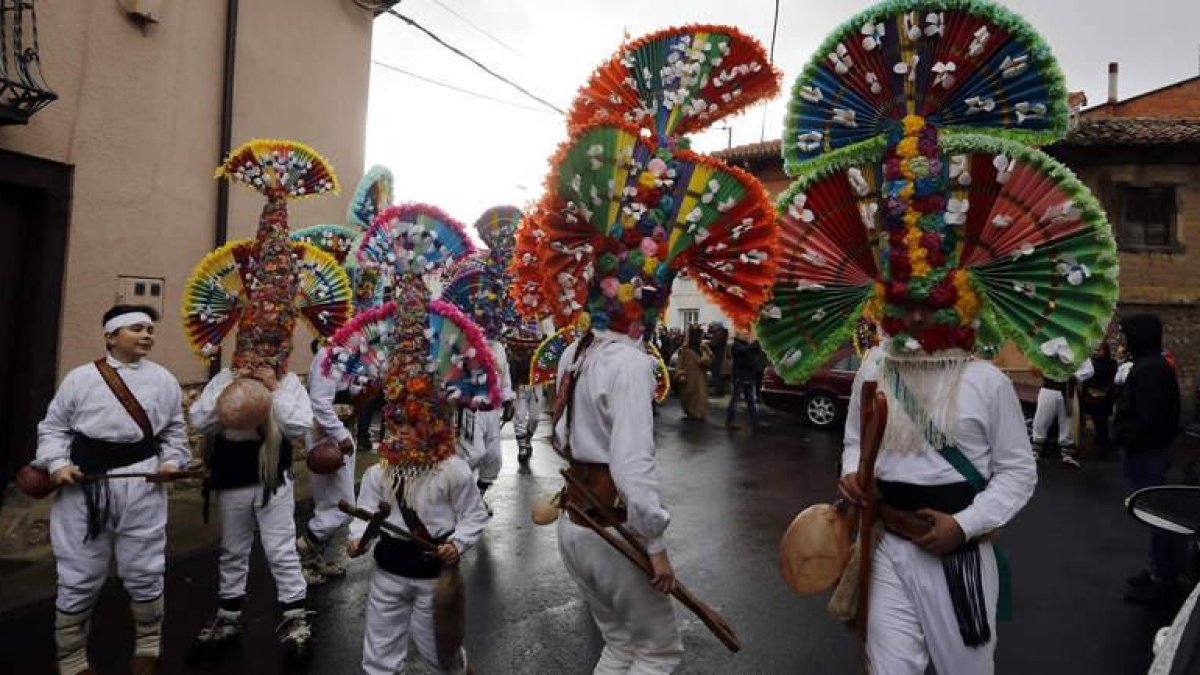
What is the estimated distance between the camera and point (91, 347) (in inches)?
251

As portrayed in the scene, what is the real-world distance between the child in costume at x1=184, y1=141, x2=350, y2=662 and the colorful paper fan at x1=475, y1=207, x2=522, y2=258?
3.36 meters

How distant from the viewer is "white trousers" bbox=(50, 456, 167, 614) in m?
3.71

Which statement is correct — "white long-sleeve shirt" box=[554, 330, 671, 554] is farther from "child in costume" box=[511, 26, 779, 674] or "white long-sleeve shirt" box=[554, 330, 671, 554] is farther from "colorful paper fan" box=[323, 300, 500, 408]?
"colorful paper fan" box=[323, 300, 500, 408]

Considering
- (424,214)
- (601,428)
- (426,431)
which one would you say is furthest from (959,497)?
(424,214)

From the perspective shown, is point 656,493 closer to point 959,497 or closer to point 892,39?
point 959,497

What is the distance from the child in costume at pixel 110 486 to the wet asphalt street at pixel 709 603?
50 cm

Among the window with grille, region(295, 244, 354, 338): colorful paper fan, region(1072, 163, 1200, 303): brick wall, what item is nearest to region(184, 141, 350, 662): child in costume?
region(295, 244, 354, 338): colorful paper fan

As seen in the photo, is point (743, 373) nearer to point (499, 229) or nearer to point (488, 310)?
point (499, 229)

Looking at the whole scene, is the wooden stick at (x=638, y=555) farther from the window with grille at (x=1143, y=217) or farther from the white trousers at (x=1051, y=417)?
the window with grille at (x=1143, y=217)

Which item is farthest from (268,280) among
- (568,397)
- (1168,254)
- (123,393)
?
(1168,254)

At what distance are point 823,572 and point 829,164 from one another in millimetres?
1774

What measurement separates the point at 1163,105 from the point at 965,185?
26152 millimetres

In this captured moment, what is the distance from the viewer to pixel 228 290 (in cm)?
518

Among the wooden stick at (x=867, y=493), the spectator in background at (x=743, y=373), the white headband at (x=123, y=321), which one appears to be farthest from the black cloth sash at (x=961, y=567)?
the spectator in background at (x=743, y=373)
